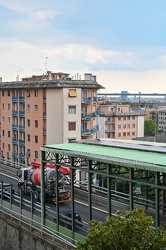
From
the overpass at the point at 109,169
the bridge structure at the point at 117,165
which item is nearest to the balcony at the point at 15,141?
the overpass at the point at 109,169

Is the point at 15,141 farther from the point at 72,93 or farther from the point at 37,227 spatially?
the point at 37,227

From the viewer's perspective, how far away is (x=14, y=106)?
65188mm

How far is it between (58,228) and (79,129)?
33398mm

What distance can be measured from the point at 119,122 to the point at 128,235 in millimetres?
81267

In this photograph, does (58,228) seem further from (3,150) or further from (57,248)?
(3,150)

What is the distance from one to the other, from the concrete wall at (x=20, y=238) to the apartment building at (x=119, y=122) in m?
62.6

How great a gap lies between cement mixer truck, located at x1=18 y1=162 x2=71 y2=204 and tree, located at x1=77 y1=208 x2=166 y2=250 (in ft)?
47.0

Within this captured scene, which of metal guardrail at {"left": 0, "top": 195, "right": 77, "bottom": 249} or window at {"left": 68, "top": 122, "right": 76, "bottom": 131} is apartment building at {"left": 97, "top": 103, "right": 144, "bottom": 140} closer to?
window at {"left": 68, "top": 122, "right": 76, "bottom": 131}

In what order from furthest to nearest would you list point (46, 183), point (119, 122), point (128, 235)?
point (119, 122) → point (46, 183) → point (128, 235)

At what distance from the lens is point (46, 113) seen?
56.5 metres

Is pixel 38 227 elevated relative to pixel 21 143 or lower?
lower

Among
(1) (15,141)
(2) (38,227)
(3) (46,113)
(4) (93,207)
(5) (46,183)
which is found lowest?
(2) (38,227)

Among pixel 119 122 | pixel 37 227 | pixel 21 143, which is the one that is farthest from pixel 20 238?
pixel 119 122

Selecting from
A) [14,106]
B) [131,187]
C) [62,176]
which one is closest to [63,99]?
[14,106]
